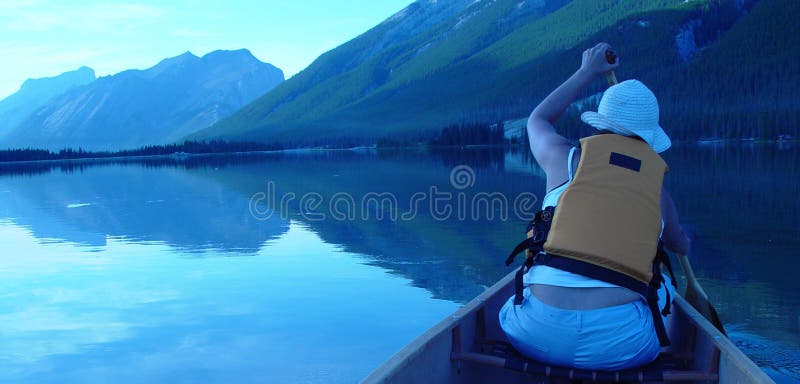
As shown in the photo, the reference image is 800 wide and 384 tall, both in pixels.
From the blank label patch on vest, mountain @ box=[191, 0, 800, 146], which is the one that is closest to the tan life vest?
the blank label patch on vest

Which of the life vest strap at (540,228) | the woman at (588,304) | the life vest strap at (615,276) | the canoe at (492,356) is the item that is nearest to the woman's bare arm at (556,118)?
the woman at (588,304)

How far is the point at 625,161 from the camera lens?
4062mm

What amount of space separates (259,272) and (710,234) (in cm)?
868

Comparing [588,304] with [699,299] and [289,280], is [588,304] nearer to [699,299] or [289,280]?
[699,299]

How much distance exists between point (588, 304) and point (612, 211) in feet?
1.72

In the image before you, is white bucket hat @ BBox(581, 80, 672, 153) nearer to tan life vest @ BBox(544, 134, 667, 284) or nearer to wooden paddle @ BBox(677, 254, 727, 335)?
tan life vest @ BBox(544, 134, 667, 284)

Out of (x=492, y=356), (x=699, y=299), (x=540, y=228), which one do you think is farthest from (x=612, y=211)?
(x=699, y=299)

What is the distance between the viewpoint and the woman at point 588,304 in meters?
4.02

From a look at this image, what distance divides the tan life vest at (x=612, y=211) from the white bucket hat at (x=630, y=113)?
0.11 m

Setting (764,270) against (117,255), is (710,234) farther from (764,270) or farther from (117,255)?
(117,255)

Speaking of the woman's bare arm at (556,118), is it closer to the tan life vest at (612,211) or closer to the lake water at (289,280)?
the tan life vest at (612,211)

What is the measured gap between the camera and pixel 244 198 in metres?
26.9

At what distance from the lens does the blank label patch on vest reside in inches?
159

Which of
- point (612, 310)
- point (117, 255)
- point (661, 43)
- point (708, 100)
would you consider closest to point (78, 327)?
point (117, 255)
